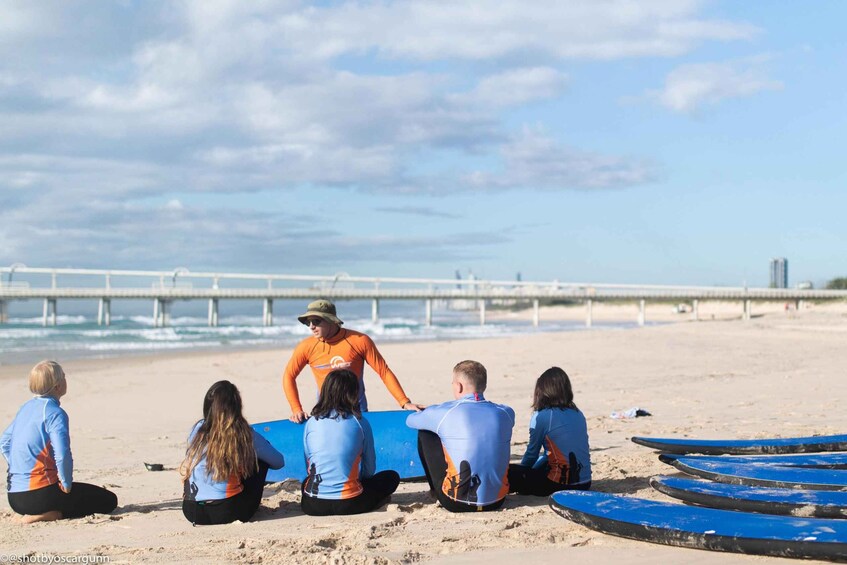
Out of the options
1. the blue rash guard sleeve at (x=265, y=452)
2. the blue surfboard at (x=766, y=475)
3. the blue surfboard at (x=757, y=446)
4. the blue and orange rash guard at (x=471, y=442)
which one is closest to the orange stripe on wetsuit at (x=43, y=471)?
the blue rash guard sleeve at (x=265, y=452)

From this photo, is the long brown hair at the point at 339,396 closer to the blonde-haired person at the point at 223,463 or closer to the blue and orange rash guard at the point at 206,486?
the blonde-haired person at the point at 223,463

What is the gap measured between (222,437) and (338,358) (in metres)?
1.24

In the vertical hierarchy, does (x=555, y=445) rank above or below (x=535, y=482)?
above

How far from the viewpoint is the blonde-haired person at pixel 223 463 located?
A: 13.7ft

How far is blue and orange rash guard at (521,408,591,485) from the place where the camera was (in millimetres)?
4754

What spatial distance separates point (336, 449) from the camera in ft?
14.2

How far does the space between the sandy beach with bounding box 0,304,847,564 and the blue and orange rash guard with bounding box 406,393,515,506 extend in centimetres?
14

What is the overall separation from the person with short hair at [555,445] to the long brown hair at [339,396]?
1088 millimetres

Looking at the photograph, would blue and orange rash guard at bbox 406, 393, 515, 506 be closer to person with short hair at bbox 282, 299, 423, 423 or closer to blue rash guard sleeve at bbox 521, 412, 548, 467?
blue rash guard sleeve at bbox 521, 412, 548, 467

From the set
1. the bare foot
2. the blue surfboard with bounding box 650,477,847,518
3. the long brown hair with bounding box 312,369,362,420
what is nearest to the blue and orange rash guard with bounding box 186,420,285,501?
the long brown hair with bounding box 312,369,362,420

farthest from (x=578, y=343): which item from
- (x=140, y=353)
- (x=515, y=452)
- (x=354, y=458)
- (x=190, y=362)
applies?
(x=354, y=458)

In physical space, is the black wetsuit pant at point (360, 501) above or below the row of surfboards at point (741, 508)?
below

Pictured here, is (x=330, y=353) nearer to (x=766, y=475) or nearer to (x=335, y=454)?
(x=335, y=454)

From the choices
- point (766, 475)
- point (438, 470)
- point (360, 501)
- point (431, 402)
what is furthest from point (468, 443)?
point (431, 402)
